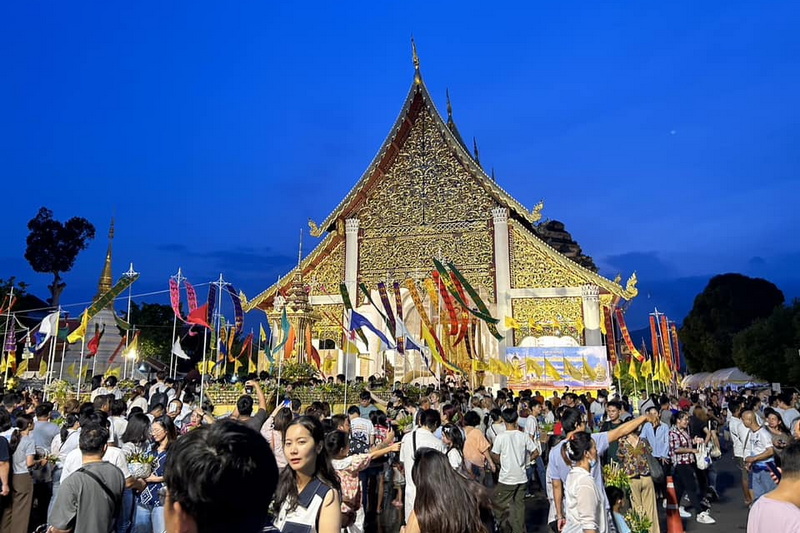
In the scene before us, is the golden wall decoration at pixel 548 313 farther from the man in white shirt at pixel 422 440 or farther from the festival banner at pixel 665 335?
the man in white shirt at pixel 422 440

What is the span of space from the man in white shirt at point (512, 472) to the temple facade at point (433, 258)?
Answer: 41.0 ft

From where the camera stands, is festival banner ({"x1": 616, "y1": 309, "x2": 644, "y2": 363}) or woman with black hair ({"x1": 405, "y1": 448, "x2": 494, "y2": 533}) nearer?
woman with black hair ({"x1": 405, "y1": 448, "x2": 494, "y2": 533})

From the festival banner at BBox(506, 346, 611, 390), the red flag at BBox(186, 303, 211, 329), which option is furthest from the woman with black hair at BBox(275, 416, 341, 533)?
the festival banner at BBox(506, 346, 611, 390)

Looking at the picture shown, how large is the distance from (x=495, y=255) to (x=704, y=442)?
1251 cm

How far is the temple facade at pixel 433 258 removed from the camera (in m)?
19.0

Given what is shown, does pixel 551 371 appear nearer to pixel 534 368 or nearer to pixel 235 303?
pixel 534 368

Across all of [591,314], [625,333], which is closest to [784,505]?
[591,314]

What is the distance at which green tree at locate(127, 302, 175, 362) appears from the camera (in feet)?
124

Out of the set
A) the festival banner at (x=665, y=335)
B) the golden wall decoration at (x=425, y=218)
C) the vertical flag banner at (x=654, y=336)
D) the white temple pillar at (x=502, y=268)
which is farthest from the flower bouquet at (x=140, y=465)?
the festival banner at (x=665, y=335)

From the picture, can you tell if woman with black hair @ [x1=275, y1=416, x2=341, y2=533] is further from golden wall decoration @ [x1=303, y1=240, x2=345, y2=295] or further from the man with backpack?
golden wall decoration @ [x1=303, y1=240, x2=345, y2=295]

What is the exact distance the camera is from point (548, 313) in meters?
19.0

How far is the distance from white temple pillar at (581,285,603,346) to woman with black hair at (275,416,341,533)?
1665 centimetres

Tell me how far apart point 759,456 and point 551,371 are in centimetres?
1012

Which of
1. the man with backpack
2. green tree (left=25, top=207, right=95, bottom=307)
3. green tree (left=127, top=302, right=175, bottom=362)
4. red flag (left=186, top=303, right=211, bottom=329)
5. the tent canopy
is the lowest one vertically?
the man with backpack
